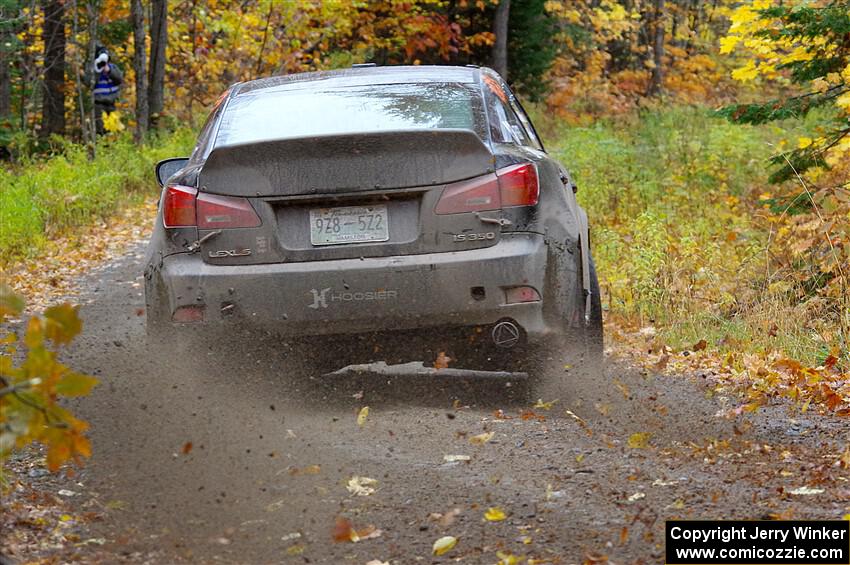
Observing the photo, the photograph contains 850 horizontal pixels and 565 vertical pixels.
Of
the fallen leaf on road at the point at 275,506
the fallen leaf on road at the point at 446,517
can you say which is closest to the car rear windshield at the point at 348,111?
the fallen leaf on road at the point at 275,506

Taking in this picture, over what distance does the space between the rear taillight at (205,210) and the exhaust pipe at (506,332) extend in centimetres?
122

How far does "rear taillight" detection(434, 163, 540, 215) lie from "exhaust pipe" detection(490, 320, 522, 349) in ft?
1.80

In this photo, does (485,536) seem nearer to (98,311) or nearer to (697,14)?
(98,311)

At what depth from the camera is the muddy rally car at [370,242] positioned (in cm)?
531

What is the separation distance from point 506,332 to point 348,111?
1.37 m

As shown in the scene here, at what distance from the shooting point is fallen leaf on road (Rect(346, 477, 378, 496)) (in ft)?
14.3

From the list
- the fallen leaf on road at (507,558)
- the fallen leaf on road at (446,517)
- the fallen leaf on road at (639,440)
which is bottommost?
the fallen leaf on road at (639,440)

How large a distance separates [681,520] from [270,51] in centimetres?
2422

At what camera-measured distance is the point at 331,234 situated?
534cm

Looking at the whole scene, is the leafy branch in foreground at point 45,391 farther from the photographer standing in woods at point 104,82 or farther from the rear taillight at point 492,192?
the photographer standing in woods at point 104,82

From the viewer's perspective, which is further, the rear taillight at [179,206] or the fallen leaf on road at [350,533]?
the rear taillight at [179,206]

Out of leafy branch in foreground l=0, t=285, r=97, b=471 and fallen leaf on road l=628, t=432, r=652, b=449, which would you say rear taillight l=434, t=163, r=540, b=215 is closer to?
fallen leaf on road l=628, t=432, r=652, b=449

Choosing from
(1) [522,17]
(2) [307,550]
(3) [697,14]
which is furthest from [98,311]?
(3) [697,14]

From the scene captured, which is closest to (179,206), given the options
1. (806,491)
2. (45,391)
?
(45,391)
